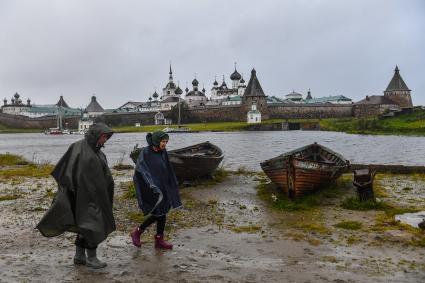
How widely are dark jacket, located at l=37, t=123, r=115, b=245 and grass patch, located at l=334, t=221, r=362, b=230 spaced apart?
16.5ft

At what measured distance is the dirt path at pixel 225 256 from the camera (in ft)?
22.2

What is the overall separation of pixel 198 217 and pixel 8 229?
12.6ft

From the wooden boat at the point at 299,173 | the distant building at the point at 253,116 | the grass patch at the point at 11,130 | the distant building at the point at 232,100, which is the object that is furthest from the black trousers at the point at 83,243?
the grass patch at the point at 11,130

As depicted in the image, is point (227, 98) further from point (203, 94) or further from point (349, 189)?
point (349, 189)

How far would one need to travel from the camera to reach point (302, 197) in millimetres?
12922

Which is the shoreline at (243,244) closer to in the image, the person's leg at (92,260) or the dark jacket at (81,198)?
the person's leg at (92,260)

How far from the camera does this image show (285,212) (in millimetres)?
11602

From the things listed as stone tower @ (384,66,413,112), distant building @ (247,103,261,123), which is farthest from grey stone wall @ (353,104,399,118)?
distant building @ (247,103,261,123)

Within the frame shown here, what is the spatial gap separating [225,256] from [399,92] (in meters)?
136

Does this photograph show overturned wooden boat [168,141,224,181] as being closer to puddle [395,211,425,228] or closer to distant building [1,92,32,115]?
puddle [395,211,425,228]

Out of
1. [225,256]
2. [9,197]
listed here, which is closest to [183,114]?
[9,197]

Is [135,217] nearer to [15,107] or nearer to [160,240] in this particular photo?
[160,240]

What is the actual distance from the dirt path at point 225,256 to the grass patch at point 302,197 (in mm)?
1146

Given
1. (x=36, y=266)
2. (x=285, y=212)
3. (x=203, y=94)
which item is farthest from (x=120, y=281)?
(x=203, y=94)
